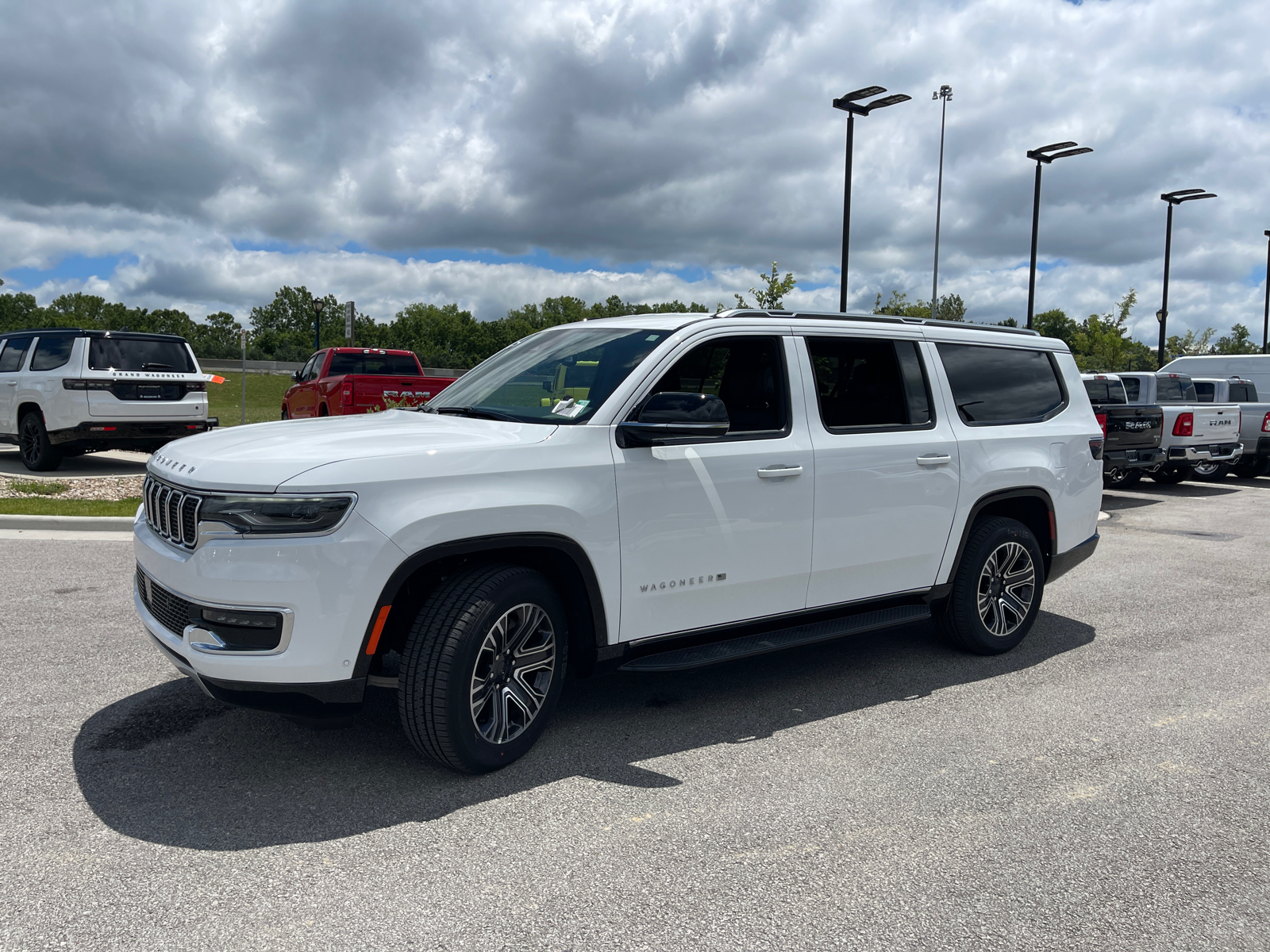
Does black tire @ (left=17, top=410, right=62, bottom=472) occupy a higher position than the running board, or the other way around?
black tire @ (left=17, top=410, right=62, bottom=472)

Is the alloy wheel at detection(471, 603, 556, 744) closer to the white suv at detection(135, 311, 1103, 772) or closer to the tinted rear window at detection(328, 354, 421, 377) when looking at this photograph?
the white suv at detection(135, 311, 1103, 772)

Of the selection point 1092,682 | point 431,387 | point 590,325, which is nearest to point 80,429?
point 431,387

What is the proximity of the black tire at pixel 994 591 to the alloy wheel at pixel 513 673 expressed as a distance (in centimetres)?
268

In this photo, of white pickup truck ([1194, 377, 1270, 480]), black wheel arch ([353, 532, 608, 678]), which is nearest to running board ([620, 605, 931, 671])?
black wheel arch ([353, 532, 608, 678])

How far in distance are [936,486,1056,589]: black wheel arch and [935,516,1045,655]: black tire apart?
70 millimetres

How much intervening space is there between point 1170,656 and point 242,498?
534cm

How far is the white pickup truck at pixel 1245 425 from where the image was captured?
17.3 metres

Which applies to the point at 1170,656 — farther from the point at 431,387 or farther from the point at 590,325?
the point at 431,387

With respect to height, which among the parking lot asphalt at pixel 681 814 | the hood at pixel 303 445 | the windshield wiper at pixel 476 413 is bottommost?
the parking lot asphalt at pixel 681 814

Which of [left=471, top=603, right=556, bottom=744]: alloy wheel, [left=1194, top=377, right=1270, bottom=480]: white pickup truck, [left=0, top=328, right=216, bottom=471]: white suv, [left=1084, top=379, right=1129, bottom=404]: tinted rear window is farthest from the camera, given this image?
[left=1194, top=377, right=1270, bottom=480]: white pickup truck

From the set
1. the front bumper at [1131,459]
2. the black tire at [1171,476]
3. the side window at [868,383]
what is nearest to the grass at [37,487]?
the side window at [868,383]

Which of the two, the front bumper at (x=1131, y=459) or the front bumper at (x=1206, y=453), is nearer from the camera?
the front bumper at (x=1131, y=459)

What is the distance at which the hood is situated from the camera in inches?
136

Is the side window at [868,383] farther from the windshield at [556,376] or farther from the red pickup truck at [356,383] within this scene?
the red pickup truck at [356,383]
